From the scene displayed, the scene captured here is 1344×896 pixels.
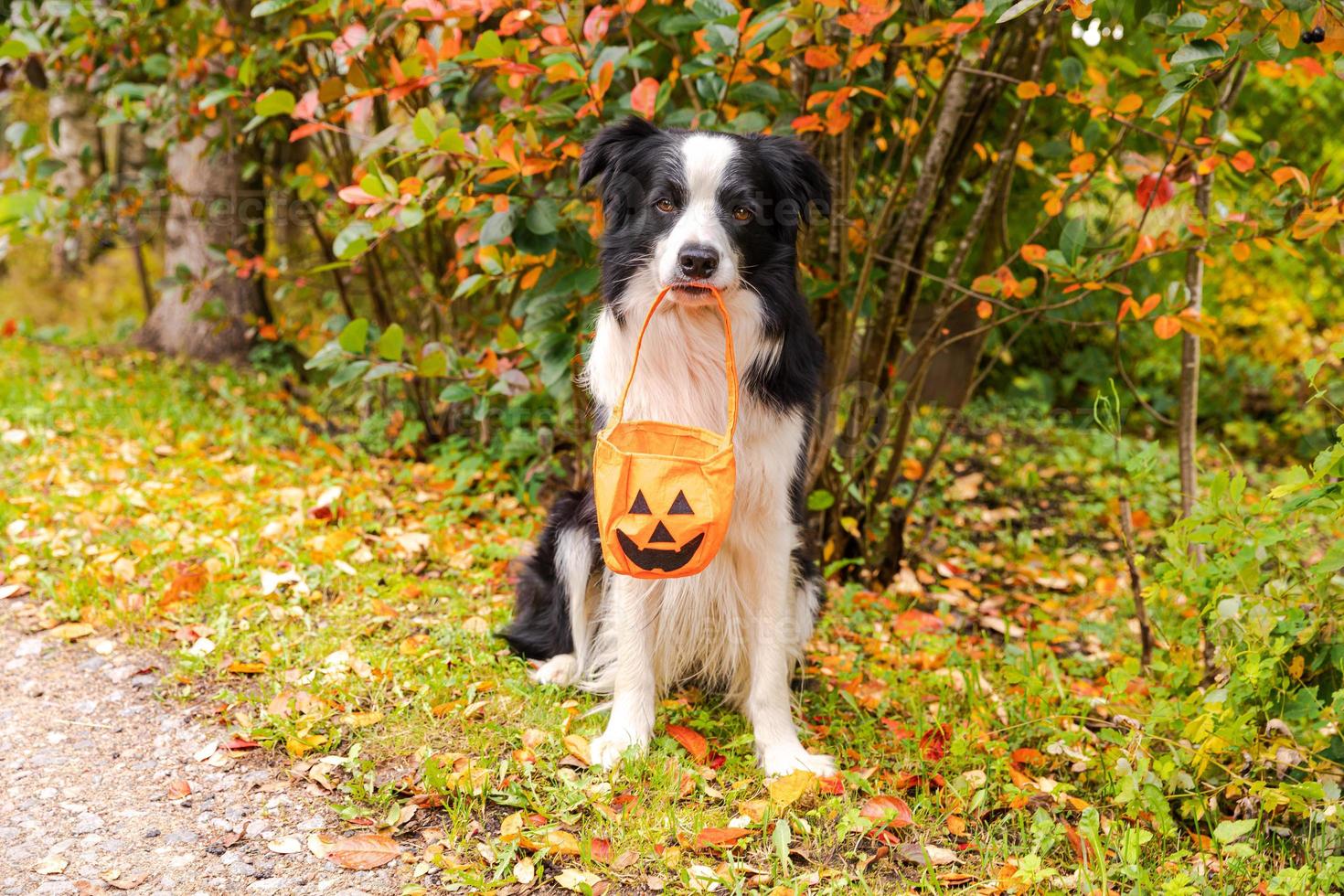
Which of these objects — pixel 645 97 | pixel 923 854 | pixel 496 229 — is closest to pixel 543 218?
pixel 496 229

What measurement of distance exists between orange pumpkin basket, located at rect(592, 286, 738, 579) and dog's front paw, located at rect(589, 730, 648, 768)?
0.51 metres

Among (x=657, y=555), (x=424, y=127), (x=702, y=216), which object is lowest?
(x=657, y=555)

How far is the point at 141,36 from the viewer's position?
5.33 meters

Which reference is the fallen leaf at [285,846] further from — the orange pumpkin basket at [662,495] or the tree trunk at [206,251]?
the tree trunk at [206,251]

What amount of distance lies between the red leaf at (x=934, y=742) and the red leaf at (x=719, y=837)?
669mm


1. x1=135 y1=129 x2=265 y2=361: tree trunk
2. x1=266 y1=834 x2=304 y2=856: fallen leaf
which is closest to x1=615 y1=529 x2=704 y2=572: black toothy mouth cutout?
x1=266 y1=834 x2=304 y2=856: fallen leaf

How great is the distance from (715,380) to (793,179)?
56 cm

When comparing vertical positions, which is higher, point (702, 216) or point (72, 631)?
point (702, 216)

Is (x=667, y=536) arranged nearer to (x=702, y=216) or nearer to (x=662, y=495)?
(x=662, y=495)

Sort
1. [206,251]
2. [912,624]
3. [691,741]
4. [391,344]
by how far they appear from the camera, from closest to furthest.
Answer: [691,741] < [391,344] < [912,624] < [206,251]

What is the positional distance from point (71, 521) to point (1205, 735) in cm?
393

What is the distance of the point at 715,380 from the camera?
105 inches

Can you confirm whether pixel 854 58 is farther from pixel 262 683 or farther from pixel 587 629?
pixel 262 683

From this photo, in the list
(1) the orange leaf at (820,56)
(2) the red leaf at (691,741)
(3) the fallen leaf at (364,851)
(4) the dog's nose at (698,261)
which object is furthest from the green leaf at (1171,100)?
(3) the fallen leaf at (364,851)
